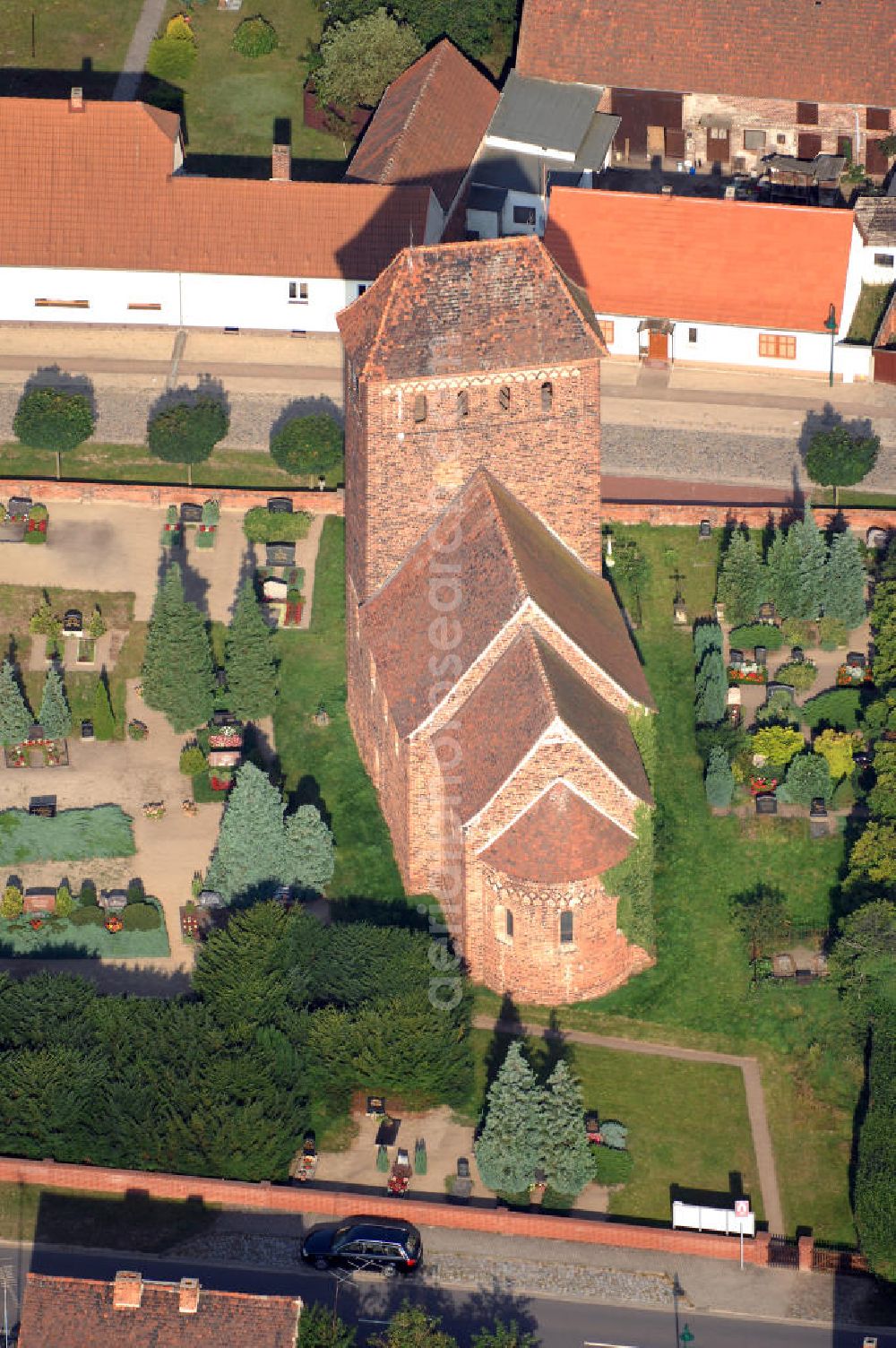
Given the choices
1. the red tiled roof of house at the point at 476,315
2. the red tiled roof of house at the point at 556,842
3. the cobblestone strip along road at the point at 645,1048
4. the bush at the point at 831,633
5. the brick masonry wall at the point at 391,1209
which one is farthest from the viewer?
the bush at the point at 831,633

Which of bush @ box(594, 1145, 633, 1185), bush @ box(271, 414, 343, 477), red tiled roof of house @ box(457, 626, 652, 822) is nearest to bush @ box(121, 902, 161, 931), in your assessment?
red tiled roof of house @ box(457, 626, 652, 822)

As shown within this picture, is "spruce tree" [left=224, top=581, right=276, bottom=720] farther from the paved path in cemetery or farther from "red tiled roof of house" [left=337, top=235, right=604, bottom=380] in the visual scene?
the paved path in cemetery

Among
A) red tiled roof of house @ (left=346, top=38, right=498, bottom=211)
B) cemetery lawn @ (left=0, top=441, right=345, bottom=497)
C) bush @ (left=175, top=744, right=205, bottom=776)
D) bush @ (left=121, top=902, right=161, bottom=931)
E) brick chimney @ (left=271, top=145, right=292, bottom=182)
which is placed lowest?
bush @ (left=121, top=902, right=161, bottom=931)

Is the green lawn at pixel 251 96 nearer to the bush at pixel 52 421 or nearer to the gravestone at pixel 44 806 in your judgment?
the bush at pixel 52 421

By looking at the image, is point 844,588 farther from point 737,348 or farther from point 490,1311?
point 490,1311

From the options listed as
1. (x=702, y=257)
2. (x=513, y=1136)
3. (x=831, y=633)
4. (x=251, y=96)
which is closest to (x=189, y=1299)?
(x=513, y=1136)

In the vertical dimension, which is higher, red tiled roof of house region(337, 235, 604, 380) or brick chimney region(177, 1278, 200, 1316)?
red tiled roof of house region(337, 235, 604, 380)

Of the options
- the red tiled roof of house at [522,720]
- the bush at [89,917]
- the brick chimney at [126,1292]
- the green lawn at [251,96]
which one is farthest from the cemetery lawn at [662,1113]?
the green lawn at [251,96]
